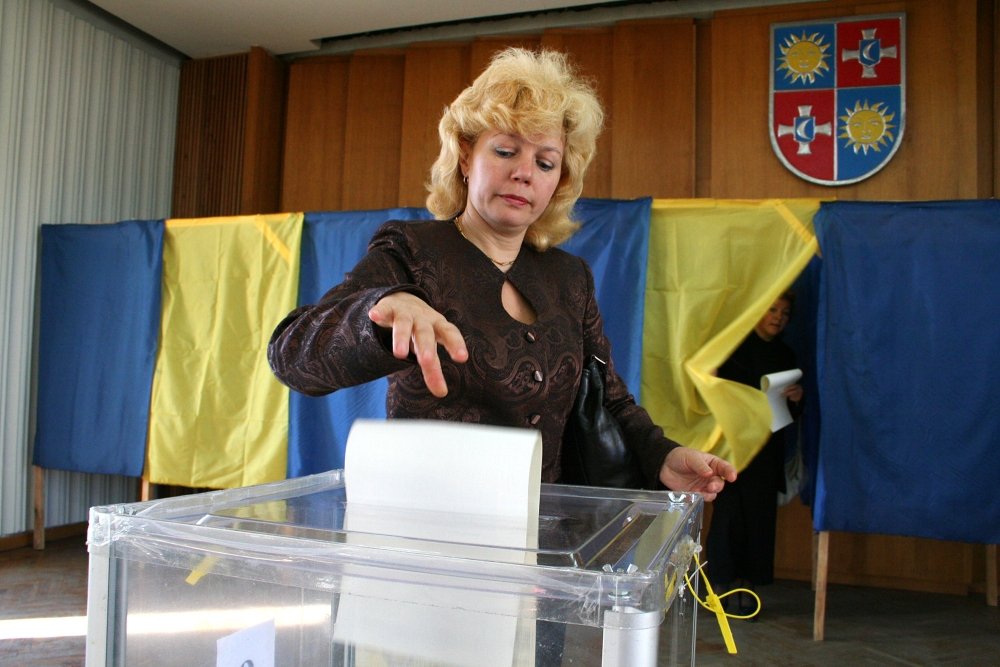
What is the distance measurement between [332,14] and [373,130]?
Result: 82 centimetres

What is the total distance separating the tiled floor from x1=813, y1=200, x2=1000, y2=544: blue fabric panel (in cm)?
48

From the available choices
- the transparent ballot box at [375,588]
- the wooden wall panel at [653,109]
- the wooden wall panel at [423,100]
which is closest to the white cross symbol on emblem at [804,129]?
the wooden wall panel at [653,109]

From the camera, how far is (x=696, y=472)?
3.22 ft

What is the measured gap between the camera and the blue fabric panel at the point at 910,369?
287 cm

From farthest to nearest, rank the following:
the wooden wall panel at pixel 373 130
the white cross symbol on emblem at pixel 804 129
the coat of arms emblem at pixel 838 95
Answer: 1. the wooden wall panel at pixel 373 130
2. the white cross symbol on emblem at pixel 804 129
3. the coat of arms emblem at pixel 838 95

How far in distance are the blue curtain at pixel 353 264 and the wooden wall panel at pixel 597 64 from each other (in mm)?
1587

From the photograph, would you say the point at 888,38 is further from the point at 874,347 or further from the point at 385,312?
the point at 385,312

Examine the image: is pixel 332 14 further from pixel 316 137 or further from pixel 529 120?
pixel 529 120

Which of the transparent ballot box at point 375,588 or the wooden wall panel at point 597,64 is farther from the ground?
the wooden wall panel at point 597,64

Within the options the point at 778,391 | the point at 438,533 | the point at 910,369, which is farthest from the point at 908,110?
the point at 438,533

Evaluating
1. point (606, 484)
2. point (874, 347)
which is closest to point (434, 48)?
point (874, 347)

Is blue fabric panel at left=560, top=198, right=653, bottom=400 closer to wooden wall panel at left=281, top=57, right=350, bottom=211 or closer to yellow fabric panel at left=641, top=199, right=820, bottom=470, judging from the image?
yellow fabric panel at left=641, top=199, right=820, bottom=470

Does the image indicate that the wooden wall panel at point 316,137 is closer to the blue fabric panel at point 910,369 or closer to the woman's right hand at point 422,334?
the blue fabric panel at point 910,369

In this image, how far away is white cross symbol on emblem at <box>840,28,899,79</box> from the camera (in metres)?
4.32
